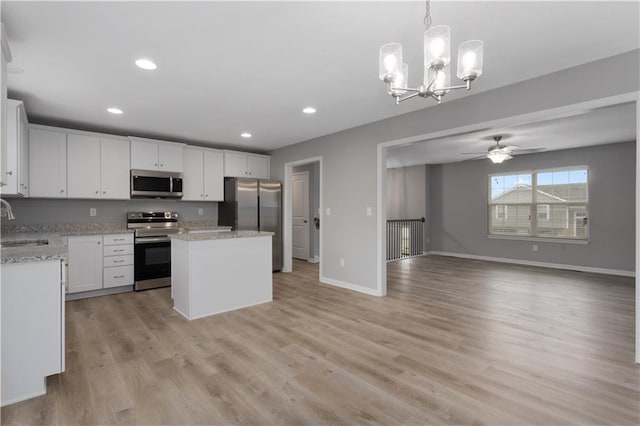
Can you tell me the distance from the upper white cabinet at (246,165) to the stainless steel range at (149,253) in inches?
59.3

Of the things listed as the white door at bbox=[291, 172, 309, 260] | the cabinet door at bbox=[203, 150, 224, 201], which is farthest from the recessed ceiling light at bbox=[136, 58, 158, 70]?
the white door at bbox=[291, 172, 309, 260]

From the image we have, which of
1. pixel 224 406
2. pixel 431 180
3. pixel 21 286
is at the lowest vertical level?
pixel 224 406

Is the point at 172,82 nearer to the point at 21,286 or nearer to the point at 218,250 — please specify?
the point at 218,250

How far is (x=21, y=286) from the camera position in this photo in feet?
6.46

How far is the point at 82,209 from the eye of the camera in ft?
15.5

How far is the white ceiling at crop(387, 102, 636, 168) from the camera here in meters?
4.16

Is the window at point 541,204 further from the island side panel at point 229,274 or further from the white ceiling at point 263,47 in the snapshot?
the island side panel at point 229,274

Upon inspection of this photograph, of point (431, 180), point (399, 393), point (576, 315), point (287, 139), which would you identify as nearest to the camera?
point (399, 393)

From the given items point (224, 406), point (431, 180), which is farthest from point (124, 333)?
point (431, 180)

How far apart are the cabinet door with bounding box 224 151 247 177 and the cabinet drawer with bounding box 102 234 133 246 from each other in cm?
193

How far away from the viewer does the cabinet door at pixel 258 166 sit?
6.06 m

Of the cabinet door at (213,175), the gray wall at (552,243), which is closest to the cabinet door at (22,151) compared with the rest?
the cabinet door at (213,175)

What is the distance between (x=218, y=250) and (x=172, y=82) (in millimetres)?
1779

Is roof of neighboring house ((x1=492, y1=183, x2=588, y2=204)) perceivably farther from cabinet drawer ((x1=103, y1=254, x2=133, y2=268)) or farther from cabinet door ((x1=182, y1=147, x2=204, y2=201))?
cabinet drawer ((x1=103, y1=254, x2=133, y2=268))
